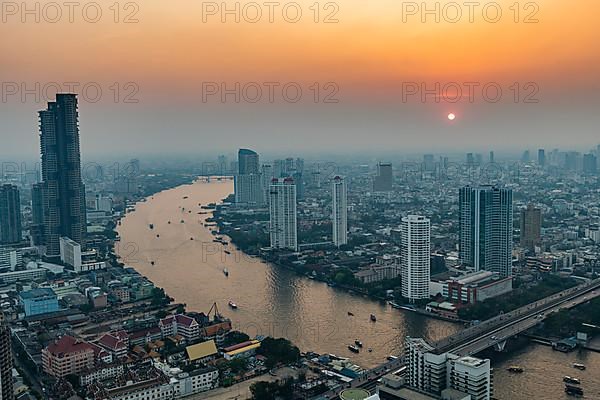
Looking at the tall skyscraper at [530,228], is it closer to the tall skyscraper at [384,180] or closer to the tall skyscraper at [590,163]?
the tall skyscraper at [384,180]

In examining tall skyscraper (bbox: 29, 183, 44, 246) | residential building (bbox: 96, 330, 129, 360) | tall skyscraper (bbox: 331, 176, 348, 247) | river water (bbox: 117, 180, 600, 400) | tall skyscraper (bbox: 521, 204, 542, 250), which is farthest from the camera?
tall skyscraper (bbox: 331, 176, 348, 247)

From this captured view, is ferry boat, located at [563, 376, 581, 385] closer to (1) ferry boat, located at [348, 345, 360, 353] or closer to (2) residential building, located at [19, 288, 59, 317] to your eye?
(1) ferry boat, located at [348, 345, 360, 353]

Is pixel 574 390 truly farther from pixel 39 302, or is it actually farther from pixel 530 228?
pixel 530 228

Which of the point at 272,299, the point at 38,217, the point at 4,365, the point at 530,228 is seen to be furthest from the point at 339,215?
the point at 4,365

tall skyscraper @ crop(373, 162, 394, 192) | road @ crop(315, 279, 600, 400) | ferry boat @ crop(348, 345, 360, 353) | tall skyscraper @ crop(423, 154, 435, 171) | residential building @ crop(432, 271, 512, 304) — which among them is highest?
tall skyscraper @ crop(423, 154, 435, 171)

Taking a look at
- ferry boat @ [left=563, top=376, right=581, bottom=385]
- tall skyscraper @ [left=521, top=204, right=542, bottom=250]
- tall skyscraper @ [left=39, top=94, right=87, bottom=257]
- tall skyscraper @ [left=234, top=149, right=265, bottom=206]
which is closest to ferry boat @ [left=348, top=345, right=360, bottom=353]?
ferry boat @ [left=563, top=376, right=581, bottom=385]
